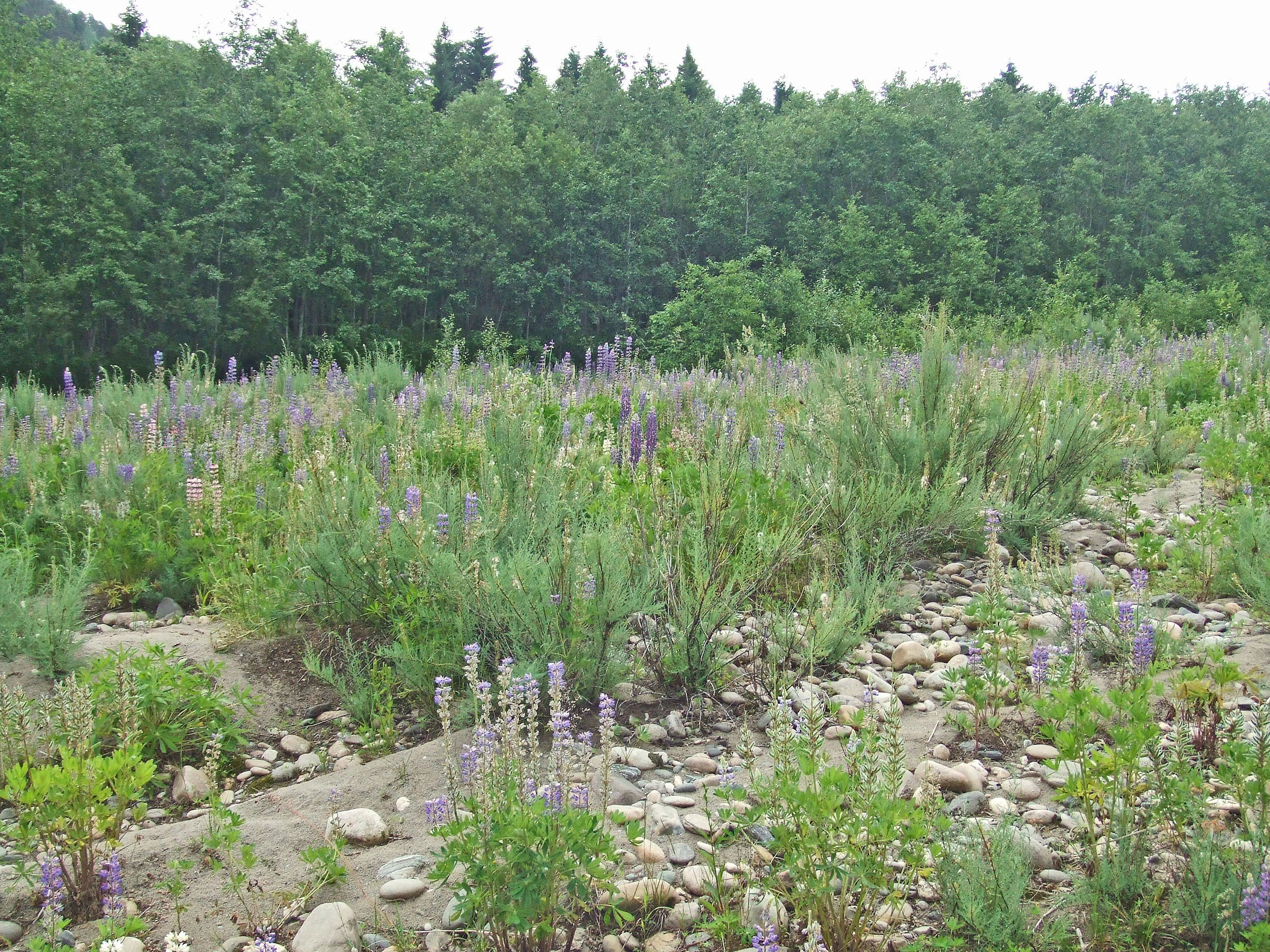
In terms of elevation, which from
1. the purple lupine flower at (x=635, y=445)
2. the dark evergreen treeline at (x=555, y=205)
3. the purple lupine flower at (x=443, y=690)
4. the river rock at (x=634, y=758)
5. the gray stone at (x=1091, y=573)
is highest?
the dark evergreen treeline at (x=555, y=205)

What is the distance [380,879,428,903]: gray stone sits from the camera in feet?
7.41

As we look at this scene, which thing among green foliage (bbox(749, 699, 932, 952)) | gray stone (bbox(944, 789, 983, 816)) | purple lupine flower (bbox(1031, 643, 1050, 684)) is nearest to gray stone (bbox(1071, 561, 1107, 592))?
purple lupine flower (bbox(1031, 643, 1050, 684))

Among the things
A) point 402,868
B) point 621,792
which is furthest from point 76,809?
point 621,792

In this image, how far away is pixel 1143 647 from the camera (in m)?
2.87

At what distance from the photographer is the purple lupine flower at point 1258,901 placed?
5.77 ft

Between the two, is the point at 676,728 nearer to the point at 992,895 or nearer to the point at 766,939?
the point at 992,895

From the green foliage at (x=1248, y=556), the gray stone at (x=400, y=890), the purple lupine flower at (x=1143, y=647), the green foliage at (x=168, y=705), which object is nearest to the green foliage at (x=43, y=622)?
the green foliage at (x=168, y=705)

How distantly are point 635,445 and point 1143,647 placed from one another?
2.73 m

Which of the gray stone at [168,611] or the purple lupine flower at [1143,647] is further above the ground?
the purple lupine flower at [1143,647]

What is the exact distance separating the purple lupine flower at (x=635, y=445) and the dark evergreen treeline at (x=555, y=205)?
653 inches

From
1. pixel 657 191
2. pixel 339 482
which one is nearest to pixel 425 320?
pixel 657 191

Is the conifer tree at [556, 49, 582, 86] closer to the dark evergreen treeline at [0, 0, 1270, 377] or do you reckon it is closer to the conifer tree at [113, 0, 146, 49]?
the dark evergreen treeline at [0, 0, 1270, 377]

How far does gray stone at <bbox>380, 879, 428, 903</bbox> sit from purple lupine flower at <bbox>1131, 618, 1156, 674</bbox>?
2312 millimetres

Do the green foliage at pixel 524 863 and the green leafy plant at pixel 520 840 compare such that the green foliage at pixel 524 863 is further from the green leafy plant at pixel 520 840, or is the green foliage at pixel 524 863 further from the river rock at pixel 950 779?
the river rock at pixel 950 779
